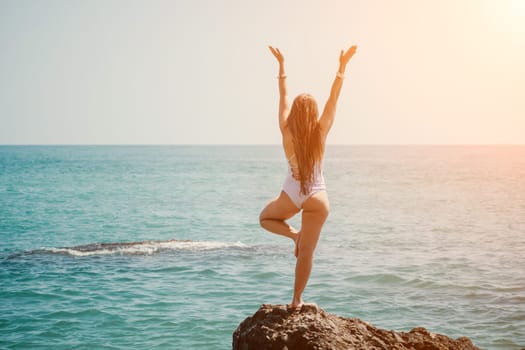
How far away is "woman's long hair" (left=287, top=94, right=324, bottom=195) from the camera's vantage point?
636 centimetres

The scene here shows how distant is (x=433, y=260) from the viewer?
2039cm

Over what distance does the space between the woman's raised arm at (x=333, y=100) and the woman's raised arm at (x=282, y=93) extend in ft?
1.42

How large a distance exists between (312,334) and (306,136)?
2159 millimetres

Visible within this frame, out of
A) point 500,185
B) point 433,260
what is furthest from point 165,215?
point 500,185

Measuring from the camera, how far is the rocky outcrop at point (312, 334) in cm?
626

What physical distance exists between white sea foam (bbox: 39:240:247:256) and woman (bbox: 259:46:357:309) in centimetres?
1491

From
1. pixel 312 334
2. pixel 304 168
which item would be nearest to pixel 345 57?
pixel 304 168

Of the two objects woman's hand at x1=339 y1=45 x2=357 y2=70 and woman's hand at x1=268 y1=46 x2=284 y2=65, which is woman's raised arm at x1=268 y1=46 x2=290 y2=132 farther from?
woman's hand at x1=339 y1=45 x2=357 y2=70

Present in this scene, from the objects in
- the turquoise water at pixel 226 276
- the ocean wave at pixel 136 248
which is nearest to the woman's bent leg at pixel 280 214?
the turquoise water at pixel 226 276

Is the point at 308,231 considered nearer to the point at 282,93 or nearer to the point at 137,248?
the point at 282,93

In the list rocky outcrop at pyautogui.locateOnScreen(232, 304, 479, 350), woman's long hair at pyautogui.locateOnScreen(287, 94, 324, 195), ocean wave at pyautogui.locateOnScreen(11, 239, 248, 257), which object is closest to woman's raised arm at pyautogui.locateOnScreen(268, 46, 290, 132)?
woman's long hair at pyautogui.locateOnScreen(287, 94, 324, 195)

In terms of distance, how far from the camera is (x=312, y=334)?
6.26 metres

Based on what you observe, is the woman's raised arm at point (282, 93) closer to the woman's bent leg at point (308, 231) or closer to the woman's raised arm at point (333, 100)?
the woman's raised arm at point (333, 100)

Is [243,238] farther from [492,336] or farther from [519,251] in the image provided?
[492,336]
